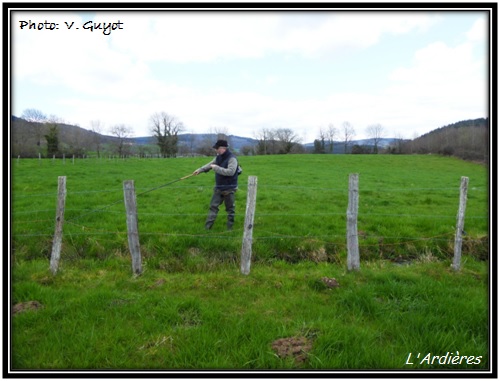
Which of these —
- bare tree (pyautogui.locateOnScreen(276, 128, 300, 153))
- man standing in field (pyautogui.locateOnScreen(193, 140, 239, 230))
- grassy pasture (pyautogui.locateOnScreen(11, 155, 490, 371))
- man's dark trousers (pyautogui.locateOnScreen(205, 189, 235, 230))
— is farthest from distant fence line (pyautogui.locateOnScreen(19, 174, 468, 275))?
bare tree (pyautogui.locateOnScreen(276, 128, 300, 153))

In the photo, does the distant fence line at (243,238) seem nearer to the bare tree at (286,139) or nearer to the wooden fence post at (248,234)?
the wooden fence post at (248,234)

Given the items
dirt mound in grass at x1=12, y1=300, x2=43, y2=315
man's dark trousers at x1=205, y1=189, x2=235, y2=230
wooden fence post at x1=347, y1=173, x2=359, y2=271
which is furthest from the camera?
man's dark trousers at x1=205, y1=189, x2=235, y2=230

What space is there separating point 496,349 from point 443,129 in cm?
6309

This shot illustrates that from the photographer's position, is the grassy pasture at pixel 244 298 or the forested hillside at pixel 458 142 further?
the forested hillside at pixel 458 142

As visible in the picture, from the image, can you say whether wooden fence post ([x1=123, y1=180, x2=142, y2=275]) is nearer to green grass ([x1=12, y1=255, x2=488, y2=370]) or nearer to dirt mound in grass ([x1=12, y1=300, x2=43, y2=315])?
green grass ([x1=12, y1=255, x2=488, y2=370])

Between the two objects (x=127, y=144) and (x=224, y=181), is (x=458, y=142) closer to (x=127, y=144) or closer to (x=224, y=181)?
(x=224, y=181)

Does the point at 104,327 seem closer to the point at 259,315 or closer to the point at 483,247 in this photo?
the point at 259,315

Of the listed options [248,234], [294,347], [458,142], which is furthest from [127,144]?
[294,347]

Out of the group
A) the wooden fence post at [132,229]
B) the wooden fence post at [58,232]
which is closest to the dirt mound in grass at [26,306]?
the wooden fence post at [58,232]

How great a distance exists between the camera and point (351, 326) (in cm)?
391

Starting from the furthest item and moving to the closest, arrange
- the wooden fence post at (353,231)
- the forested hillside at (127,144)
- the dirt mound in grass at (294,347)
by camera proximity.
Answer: the forested hillside at (127,144)
the wooden fence post at (353,231)
the dirt mound in grass at (294,347)

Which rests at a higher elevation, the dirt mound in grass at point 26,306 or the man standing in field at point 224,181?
the man standing in field at point 224,181

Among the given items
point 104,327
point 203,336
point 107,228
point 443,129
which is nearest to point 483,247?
point 203,336

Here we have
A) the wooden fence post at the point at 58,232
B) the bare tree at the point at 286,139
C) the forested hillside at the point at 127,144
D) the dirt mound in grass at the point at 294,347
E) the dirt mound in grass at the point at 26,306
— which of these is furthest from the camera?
the bare tree at the point at 286,139
